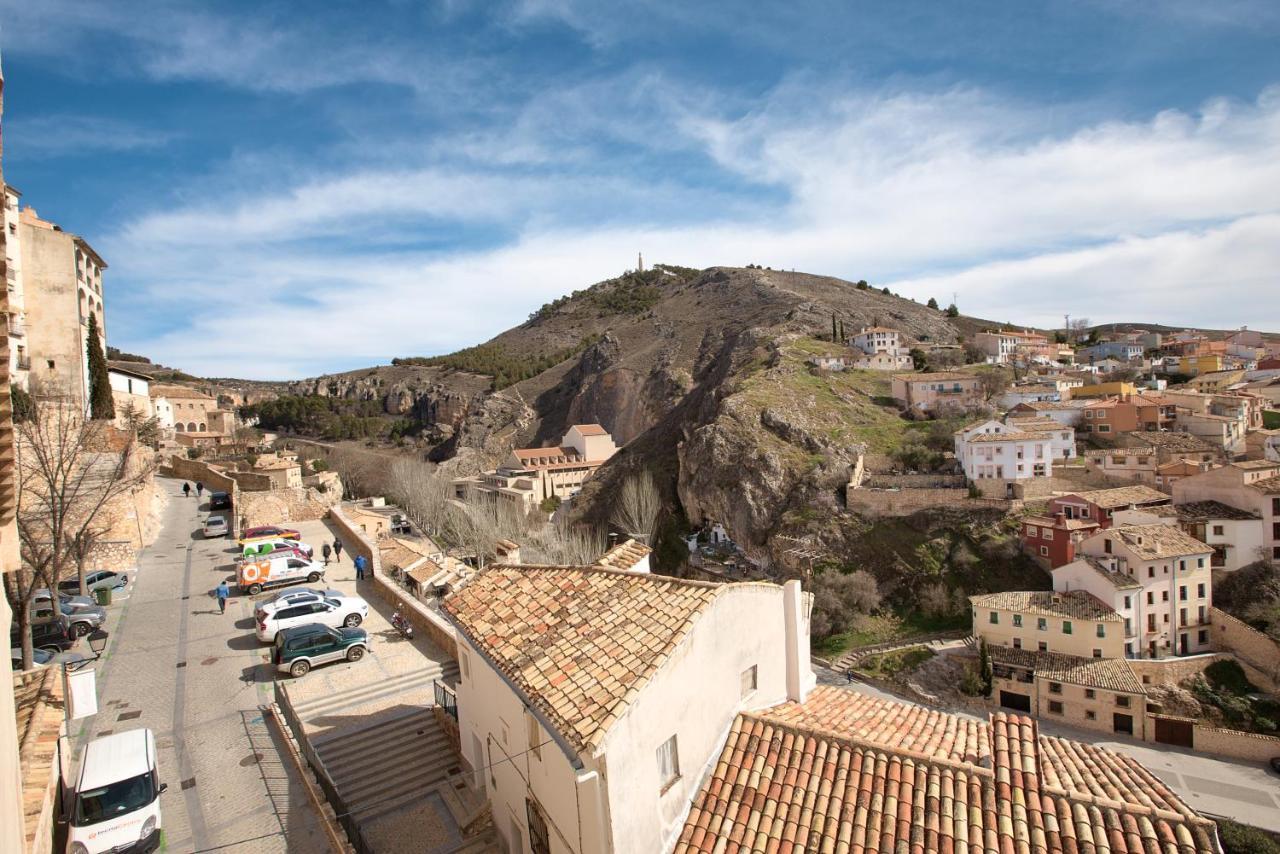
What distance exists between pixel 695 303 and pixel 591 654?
353 ft

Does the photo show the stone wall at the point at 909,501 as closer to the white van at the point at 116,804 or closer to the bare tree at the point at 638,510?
the bare tree at the point at 638,510

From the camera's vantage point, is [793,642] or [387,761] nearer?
[793,642]

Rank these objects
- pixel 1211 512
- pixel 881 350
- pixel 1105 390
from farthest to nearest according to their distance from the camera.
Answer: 1. pixel 881 350
2. pixel 1105 390
3. pixel 1211 512

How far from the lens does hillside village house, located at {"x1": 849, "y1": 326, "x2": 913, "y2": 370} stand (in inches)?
2717

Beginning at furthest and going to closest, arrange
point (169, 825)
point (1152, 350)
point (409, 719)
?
1. point (1152, 350)
2. point (409, 719)
3. point (169, 825)

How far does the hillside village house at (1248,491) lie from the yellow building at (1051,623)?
10.5 meters

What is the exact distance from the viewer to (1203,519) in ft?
115

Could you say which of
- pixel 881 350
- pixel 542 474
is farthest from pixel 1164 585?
pixel 542 474

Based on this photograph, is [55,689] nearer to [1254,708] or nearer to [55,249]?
[55,249]

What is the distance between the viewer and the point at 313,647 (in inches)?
580

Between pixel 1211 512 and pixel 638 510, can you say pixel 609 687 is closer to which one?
pixel 1211 512

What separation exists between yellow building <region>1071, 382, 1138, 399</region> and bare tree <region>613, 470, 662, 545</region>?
126 feet

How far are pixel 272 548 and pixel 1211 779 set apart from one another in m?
35.8

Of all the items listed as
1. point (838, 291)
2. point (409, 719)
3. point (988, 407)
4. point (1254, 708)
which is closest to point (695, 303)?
point (838, 291)
